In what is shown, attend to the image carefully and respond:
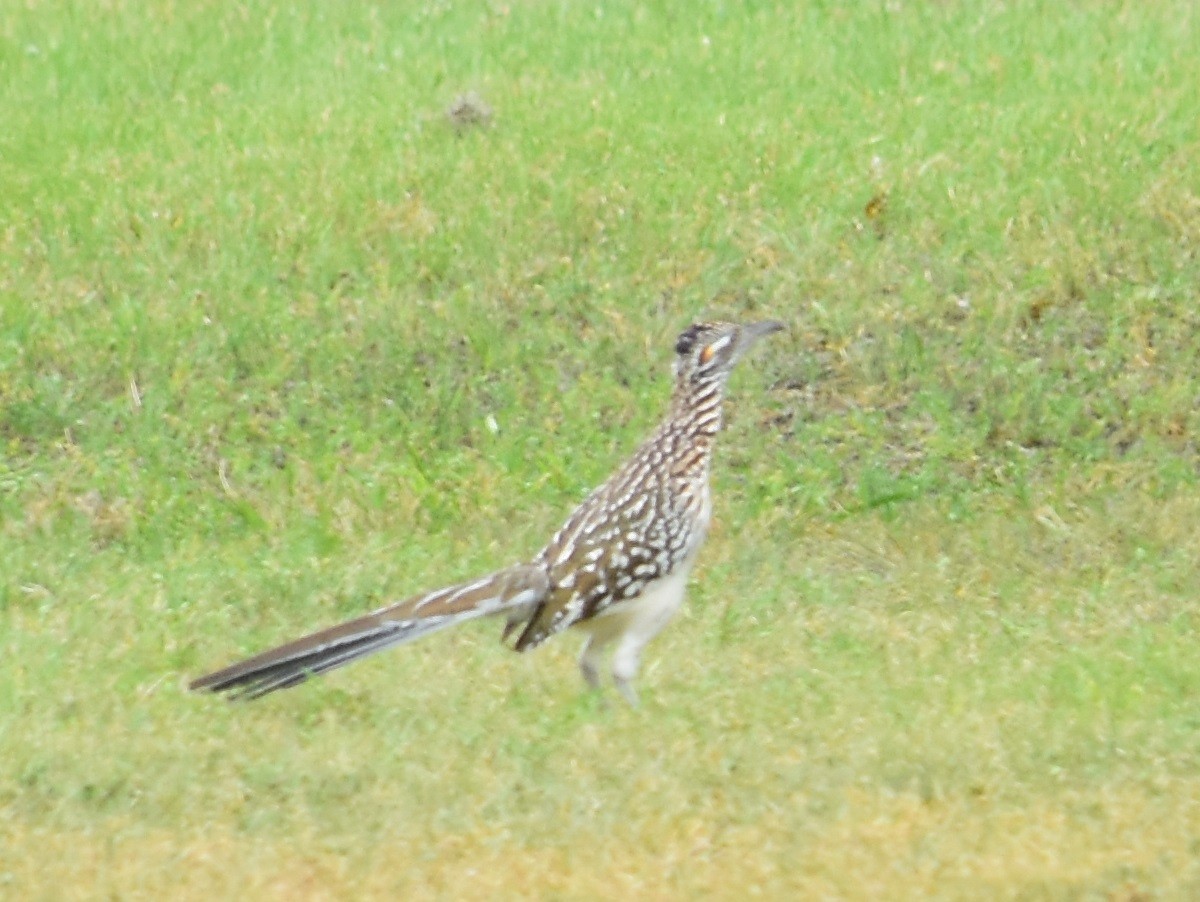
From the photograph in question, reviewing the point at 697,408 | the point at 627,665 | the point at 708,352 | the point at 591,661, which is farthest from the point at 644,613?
the point at 708,352

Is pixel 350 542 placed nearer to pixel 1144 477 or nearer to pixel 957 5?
pixel 1144 477

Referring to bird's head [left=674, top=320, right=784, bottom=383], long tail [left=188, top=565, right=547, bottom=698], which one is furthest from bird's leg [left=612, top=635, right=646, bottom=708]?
bird's head [left=674, top=320, right=784, bottom=383]

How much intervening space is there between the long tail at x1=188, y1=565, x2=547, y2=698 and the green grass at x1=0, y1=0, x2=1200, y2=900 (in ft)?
0.64

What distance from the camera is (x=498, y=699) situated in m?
9.22

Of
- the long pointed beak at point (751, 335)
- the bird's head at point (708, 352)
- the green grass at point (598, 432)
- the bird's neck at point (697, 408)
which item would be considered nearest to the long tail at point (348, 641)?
the green grass at point (598, 432)

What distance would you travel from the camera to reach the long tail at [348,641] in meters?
8.75

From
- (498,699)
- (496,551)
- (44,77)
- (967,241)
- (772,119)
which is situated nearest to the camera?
(498,699)

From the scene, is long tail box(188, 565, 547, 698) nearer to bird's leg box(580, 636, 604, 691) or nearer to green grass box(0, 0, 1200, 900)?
green grass box(0, 0, 1200, 900)

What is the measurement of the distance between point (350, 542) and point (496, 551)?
64 centimetres

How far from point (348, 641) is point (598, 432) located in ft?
13.0

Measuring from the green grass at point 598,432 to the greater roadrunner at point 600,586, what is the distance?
246 millimetres

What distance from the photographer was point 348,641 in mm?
8820

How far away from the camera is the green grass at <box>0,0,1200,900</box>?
7.93m

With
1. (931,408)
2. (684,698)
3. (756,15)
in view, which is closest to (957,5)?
(756,15)
